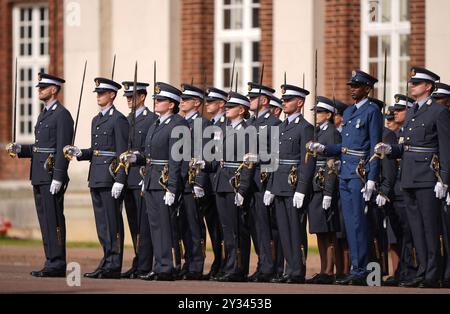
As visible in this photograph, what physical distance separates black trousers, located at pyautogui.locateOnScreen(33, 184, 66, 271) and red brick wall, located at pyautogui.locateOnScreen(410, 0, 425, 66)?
6.49 meters

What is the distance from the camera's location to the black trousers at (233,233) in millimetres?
17125

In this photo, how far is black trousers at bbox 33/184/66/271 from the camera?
17.3 meters

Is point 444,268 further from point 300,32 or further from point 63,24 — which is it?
point 63,24

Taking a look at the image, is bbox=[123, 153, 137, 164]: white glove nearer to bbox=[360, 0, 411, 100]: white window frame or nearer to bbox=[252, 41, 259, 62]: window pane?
bbox=[360, 0, 411, 100]: white window frame

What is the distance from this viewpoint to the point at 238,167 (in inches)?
672

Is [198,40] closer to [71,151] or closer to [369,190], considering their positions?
[71,151]

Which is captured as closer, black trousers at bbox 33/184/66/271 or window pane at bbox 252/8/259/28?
black trousers at bbox 33/184/66/271

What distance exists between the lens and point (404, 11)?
73.6ft

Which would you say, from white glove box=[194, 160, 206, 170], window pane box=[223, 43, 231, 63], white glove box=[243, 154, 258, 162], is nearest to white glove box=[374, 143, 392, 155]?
white glove box=[243, 154, 258, 162]

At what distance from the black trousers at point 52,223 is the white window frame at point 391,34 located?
21.4 ft

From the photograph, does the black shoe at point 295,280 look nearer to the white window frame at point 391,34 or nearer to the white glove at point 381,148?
the white glove at point 381,148

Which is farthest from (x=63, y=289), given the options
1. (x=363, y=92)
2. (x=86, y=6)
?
(x=86, y=6)

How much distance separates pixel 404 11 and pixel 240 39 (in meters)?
2.82
